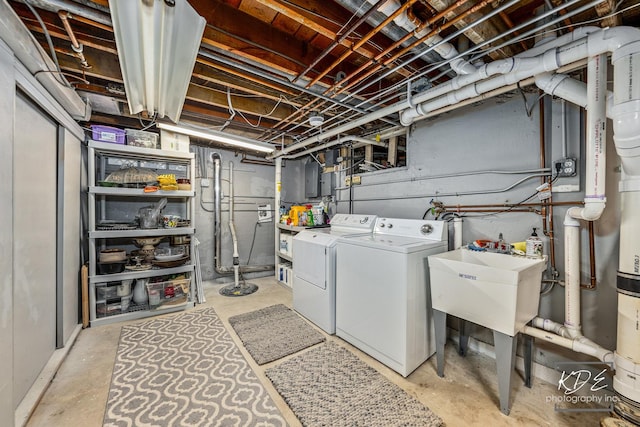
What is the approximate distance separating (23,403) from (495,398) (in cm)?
314

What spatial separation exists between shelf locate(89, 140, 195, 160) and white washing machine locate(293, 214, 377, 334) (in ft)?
6.13

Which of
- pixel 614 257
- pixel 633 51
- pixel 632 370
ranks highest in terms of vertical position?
pixel 633 51

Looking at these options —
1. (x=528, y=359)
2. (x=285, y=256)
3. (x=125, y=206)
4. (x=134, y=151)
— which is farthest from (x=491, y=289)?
(x=125, y=206)

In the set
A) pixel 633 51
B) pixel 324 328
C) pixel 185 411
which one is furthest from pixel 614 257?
pixel 185 411

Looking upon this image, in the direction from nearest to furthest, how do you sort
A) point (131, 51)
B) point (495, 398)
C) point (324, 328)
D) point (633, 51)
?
point (633, 51)
point (131, 51)
point (495, 398)
point (324, 328)

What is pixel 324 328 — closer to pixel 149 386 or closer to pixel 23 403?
pixel 149 386

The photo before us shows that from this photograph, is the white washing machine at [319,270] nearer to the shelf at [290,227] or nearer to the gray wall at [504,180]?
the shelf at [290,227]

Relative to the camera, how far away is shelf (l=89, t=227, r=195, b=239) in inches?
109

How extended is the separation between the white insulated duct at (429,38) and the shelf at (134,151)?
2.87 m

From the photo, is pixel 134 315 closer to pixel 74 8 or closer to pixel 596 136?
pixel 74 8

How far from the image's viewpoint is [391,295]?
6.60 ft

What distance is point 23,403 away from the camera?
1612mm

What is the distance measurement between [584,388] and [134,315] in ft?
13.8

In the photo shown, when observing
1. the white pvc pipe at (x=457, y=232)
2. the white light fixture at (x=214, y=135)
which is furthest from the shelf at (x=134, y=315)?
the white pvc pipe at (x=457, y=232)
